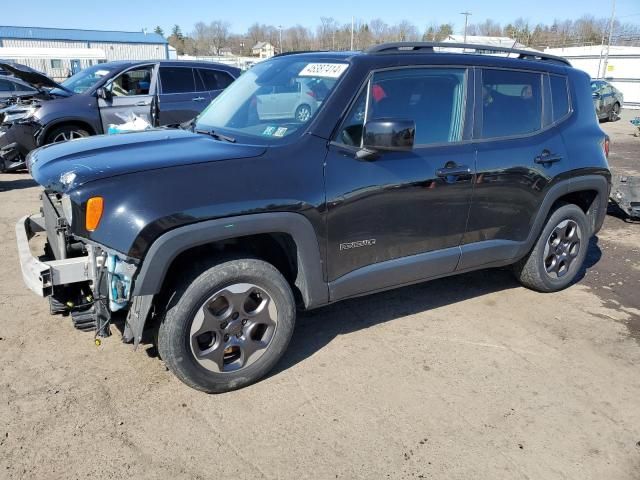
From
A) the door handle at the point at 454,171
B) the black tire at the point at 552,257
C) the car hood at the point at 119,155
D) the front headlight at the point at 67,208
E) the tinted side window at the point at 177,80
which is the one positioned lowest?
the black tire at the point at 552,257

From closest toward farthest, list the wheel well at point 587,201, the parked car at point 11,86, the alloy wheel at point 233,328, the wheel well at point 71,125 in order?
1. the alloy wheel at point 233,328
2. the wheel well at point 587,201
3. the wheel well at point 71,125
4. the parked car at point 11,86

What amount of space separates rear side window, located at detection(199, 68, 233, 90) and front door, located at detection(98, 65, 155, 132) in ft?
2.97

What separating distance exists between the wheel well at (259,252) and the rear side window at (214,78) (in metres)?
7.11

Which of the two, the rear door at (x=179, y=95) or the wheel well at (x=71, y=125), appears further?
the rear door at (x=179, y=95)

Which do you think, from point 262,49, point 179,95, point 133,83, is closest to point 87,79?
point 133,83

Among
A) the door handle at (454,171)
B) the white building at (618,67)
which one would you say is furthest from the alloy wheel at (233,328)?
the white building at (618,67)

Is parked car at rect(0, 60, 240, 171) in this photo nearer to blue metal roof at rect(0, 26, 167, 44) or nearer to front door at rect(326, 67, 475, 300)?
front door at rect(326, 67, 475, 300)

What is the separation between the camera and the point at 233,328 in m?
3.06

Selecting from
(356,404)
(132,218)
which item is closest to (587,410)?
(356,404)

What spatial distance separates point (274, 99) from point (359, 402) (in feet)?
6.80

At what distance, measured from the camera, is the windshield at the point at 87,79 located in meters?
9.66

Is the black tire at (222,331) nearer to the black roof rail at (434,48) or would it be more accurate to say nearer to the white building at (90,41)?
the black roof rail at (434,48)

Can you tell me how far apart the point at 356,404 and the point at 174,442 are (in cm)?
103

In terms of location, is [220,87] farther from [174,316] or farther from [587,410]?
[587,410]
